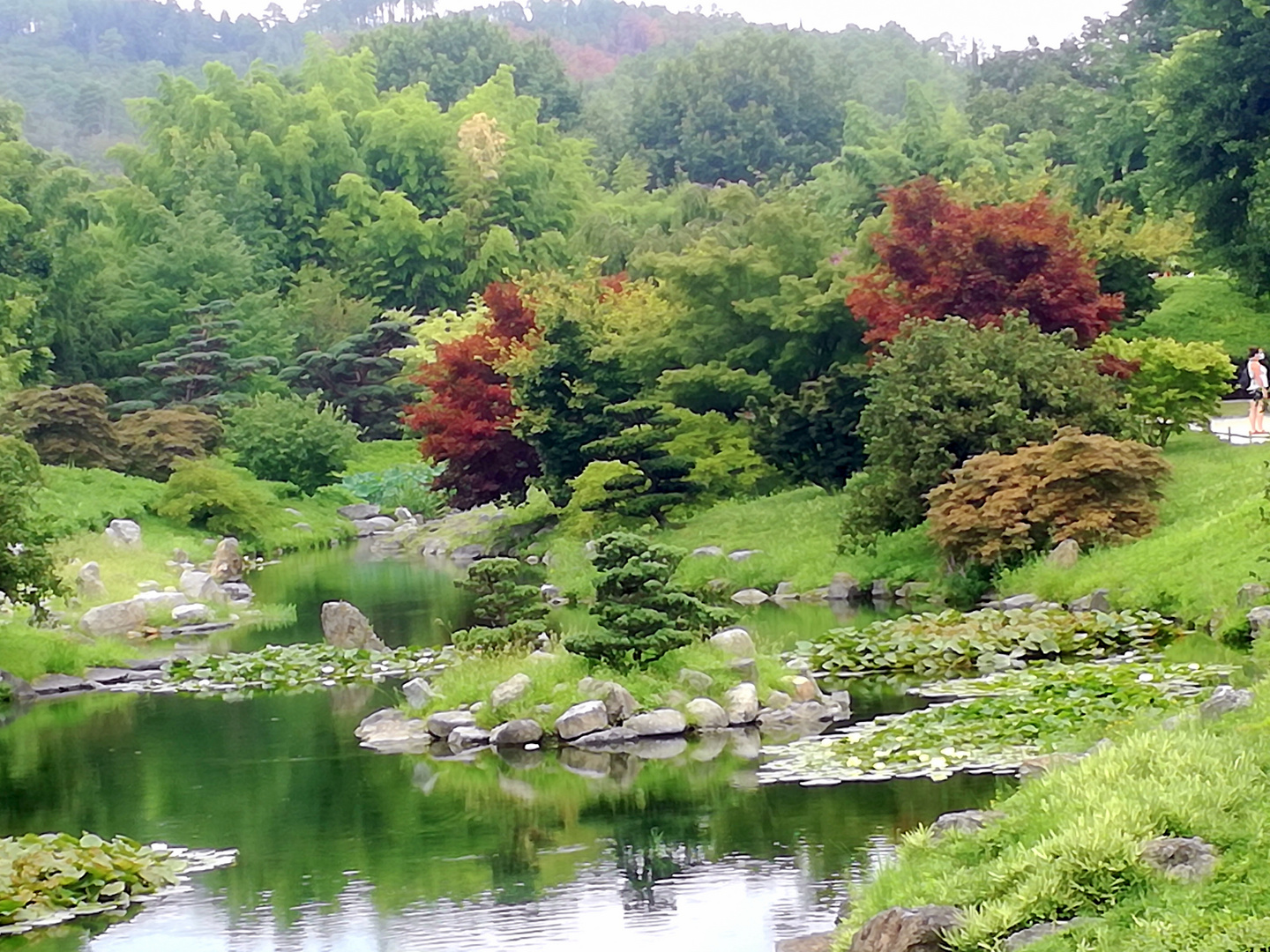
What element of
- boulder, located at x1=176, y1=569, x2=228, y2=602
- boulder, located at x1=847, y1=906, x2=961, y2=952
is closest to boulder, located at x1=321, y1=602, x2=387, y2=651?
boulder, located at x1=176, y1=569, x2=228, y2=602

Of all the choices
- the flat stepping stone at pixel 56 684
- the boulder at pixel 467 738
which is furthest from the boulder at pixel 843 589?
the flat stepping stone at pixel 56 684

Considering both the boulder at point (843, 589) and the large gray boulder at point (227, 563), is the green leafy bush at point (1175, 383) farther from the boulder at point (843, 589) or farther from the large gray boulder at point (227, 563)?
the large gray boulder at point (227, 563)

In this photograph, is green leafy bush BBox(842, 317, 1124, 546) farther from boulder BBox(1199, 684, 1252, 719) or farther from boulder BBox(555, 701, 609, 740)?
boulder BBox(1199, 684, 1252, 719)

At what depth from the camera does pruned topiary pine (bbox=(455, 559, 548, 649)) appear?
56.9 feet

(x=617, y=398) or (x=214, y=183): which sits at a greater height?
(x=214, y=183)

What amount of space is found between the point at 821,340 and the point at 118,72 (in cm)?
9251

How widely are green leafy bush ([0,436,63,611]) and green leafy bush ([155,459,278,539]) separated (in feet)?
56.0

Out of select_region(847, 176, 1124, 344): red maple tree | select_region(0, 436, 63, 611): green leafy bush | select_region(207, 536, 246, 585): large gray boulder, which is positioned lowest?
select_region(207, 536, 246, 585): large gray boulder

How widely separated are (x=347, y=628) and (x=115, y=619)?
427 cm

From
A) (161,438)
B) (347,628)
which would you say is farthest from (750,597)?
(161,438)

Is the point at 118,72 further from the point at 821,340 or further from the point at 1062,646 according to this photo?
the point at 1062,646

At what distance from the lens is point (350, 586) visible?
1141 inches

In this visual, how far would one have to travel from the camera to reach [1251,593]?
17.1 m

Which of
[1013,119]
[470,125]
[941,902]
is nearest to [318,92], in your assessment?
[470,125]
